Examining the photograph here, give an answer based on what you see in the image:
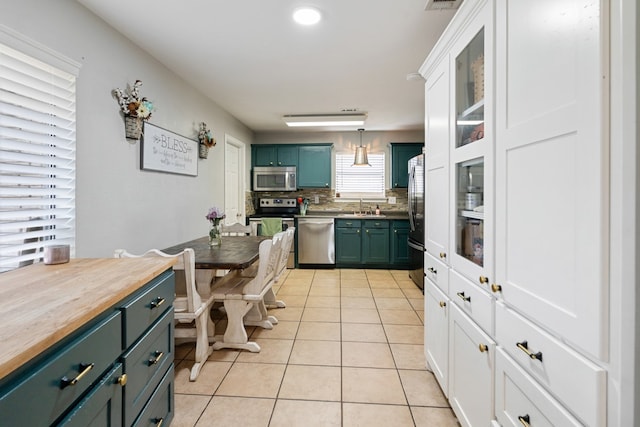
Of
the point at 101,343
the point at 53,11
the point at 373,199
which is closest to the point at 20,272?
the point at 101,343

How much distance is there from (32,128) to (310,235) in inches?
152

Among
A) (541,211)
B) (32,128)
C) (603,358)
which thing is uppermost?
(32,128)

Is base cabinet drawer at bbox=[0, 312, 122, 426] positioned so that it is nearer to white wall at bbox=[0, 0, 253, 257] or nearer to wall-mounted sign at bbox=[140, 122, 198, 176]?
white wall at bbox=[0, 0, 253, 257]

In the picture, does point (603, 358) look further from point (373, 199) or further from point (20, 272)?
point (373, 199)

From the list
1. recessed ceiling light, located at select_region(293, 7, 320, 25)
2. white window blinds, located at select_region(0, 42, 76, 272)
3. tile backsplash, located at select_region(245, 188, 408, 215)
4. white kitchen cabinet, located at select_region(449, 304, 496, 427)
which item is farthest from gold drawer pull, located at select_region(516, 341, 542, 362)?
tile backsplash, located at select_region(245, 188, 408, 215)

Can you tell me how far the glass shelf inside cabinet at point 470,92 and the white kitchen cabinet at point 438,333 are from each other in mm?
904

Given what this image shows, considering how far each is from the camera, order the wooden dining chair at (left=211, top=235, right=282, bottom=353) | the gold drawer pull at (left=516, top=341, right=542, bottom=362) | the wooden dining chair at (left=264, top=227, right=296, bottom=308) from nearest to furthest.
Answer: the gold drawer pull at (left=516, top=341, right=542, bottom=362) < the wooden dining chair at (left=211, top=235, right=282, bottom=353) < the wooden dining chair at (left=264, top=227, right=296, bottom=308)

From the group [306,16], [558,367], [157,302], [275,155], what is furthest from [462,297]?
A: [275,155]

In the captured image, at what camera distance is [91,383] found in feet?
2.88

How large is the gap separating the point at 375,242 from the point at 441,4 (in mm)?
3681

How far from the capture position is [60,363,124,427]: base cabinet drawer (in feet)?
2.63

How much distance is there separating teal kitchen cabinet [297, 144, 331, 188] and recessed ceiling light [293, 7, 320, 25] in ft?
11.1

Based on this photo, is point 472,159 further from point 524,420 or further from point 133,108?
point 133,108

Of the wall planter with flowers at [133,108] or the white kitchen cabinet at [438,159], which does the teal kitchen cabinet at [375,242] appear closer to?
the white kitchen cabinet at [438,159]
